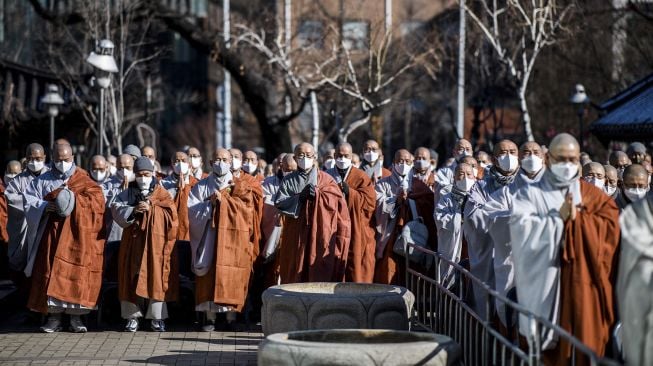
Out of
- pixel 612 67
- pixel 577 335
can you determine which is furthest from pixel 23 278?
pixel 612 67

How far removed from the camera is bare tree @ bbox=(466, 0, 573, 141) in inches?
1073

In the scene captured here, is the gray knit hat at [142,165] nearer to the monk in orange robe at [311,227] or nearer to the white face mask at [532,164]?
the monk in orange robe at [311,227]

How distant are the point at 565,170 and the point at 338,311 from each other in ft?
8.18

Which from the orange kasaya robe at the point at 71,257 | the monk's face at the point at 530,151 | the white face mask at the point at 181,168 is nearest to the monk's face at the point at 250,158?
the white face mask at the point at 181,168

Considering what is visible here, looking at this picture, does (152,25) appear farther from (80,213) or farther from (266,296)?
(266,296)

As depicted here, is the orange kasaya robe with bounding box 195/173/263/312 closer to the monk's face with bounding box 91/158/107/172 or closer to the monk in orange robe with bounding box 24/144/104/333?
the monk in orange robe with bounding box 24/144/104/333

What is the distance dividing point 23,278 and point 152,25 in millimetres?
19153

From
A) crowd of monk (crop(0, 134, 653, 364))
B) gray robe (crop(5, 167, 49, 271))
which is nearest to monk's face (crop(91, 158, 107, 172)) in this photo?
crowd of monk (crop(0, 134, 653, 364))

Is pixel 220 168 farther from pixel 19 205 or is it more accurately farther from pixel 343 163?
pixel 19 205

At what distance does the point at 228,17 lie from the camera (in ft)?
103

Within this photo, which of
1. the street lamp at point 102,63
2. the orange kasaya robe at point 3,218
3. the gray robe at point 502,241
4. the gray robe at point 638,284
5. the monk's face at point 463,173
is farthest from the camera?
the street lamp at point 102,63

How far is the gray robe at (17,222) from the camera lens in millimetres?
15219

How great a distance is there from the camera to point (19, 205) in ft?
50.1

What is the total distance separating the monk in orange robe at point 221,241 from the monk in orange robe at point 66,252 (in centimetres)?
110
